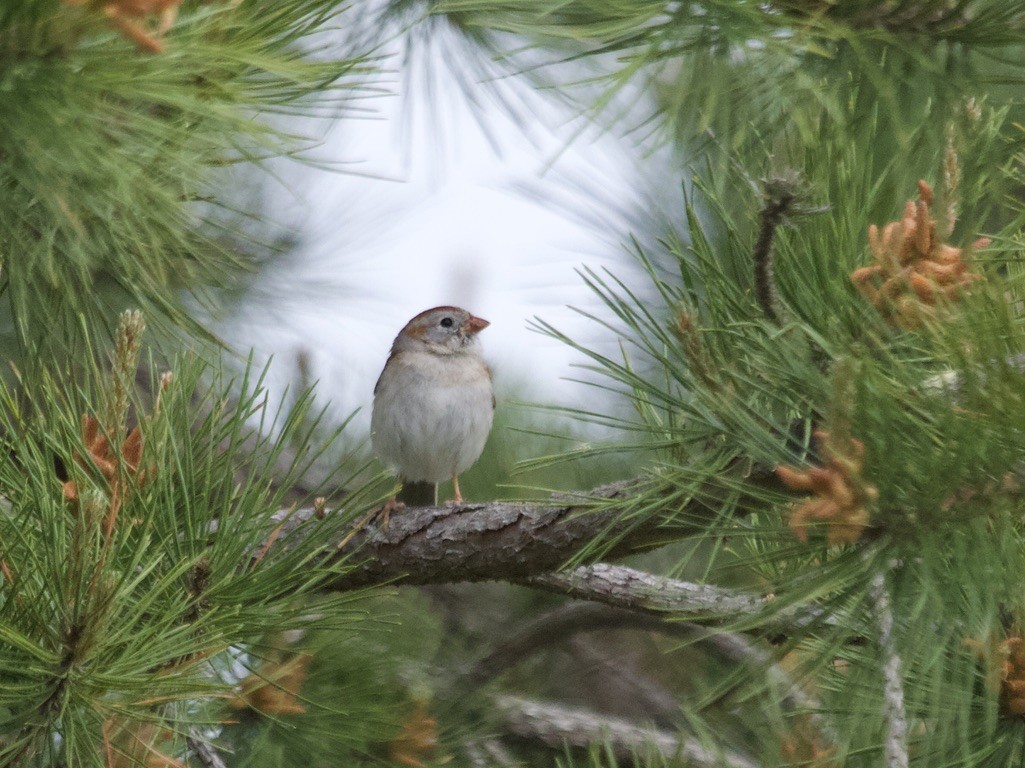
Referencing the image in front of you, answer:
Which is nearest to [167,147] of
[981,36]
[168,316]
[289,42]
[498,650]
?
[289,42]

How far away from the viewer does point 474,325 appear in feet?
13.4

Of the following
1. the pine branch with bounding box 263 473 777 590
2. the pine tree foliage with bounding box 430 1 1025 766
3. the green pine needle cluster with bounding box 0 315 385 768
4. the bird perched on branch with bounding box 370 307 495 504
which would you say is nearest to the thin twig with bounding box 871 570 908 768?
the pine tree foliage with bounding box 430 1 1025 766

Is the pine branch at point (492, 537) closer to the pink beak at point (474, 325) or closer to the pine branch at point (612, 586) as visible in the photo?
the pine branch at point (612, 586)

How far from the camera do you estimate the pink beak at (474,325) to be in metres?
4.06

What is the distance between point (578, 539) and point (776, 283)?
1.86 ft

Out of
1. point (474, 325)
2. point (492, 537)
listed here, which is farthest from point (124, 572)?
point (474, 325)

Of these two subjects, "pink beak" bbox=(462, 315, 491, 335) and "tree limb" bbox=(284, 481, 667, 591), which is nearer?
"tree limb" bbox=(284, 481, 667, 591)

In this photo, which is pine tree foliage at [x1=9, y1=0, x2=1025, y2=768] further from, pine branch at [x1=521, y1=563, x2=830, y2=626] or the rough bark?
pine branch at [x1=521, y1=563, x2=830, y2=626]

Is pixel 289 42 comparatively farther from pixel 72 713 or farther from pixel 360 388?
pixel 360 388

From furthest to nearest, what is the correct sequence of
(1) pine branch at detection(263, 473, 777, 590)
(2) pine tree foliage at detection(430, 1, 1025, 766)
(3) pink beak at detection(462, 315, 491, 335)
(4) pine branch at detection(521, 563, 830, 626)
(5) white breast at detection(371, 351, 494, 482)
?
(3) pink beak at detection(462, 315, 491, 335)
(5) white breast at detection(371, 351, 494, 482)
(4) pine branch at detection(521, 563, 830, 626)
(1) pine branch at detection(263, 473, 777, 590)
(2) pine tree foliage at detection(430, 1, 1025, 766)

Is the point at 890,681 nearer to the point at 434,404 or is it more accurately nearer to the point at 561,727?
the point at 561,727

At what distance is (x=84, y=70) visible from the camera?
134 centimetres

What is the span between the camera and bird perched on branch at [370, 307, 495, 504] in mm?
3709

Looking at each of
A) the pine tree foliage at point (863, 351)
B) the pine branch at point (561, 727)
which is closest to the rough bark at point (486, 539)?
the pine tree foliage at point (863, 351)
